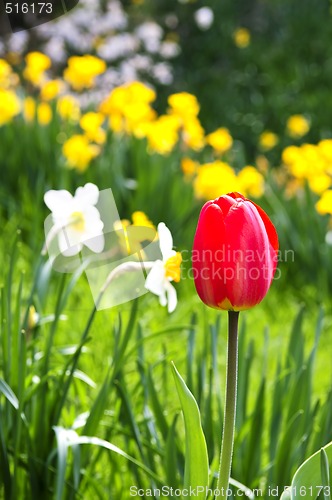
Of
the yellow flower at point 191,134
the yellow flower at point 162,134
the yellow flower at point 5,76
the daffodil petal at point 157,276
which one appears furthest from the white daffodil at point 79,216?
the yellow flower at point 191,134

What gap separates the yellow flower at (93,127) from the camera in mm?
2979

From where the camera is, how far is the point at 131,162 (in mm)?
3086

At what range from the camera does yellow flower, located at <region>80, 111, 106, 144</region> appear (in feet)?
9.77

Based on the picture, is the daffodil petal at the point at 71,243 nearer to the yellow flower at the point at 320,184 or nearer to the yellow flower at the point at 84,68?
the yellow flower at the point at 320,184

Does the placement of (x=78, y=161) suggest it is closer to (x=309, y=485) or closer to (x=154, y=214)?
(x=154, y=214)

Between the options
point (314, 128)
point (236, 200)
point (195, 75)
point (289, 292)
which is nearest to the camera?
point (236, 200)

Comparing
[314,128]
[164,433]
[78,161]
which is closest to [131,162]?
[78,161]

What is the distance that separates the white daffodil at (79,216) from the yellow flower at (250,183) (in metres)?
1.70

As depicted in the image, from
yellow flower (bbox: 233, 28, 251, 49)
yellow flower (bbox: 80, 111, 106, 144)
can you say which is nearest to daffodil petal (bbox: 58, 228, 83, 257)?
yellow flower (bbox: 80, 111, 106, 144)

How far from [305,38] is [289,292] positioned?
17.2ft

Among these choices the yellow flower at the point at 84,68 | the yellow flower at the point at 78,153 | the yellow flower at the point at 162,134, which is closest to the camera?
the yellow flower at the point at 78,153

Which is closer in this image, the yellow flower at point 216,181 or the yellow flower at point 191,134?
the yellow flower at point 216,181

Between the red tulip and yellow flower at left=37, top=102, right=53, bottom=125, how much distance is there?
262cm

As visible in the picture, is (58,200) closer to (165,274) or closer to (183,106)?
(165,274)
